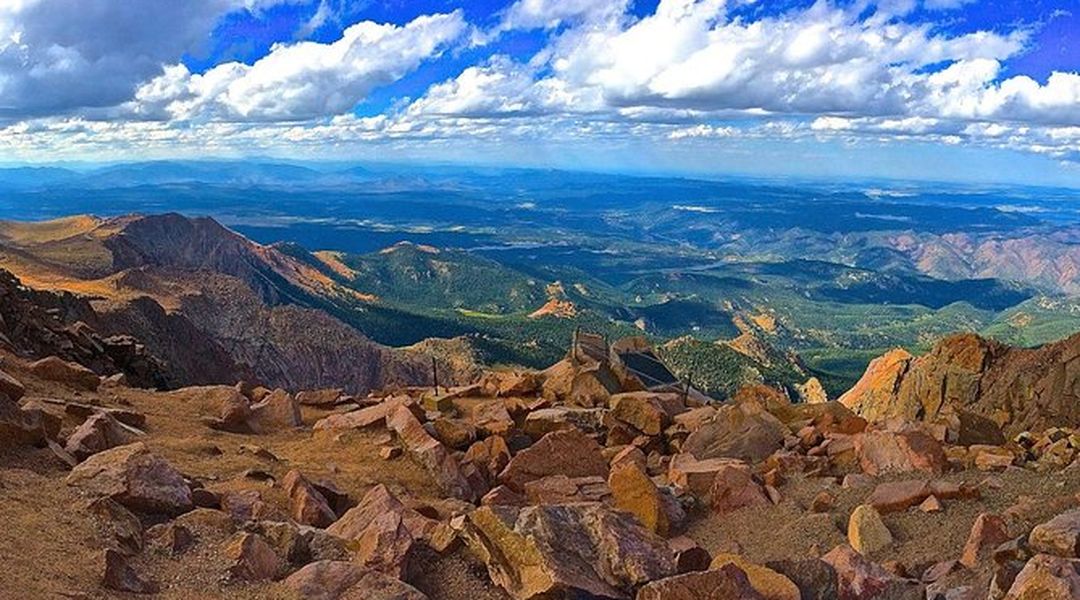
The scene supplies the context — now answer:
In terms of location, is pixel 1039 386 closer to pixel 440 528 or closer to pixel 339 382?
pixel 440 528

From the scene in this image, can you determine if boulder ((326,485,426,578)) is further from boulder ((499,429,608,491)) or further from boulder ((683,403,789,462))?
boulder ((683,403,789,462))

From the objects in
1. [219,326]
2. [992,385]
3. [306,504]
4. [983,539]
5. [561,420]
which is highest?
[306,504]

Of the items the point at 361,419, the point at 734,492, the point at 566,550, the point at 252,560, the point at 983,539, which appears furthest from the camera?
the point at 361,419

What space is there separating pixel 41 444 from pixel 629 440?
15988 mm

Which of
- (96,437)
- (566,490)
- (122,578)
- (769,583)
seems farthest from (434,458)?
(769,583)

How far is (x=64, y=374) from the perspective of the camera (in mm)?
24547

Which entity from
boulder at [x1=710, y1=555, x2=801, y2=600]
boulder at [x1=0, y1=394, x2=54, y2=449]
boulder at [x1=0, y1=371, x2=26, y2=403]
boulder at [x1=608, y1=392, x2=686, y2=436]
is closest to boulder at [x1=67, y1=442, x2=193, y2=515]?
boulder at [x1=0, y1=394, x2=54, y2=449]

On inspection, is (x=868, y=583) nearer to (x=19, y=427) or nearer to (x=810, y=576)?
(x=810, y=576)

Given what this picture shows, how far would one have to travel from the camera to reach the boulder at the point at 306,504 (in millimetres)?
15430

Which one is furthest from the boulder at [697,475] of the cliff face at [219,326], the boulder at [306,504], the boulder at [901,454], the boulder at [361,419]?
the cliff face at [219,326]

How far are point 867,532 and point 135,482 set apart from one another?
1338cm

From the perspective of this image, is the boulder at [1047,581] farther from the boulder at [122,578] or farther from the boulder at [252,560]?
the boulder at [122,578]

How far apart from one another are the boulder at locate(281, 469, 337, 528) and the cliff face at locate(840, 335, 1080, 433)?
24850mm

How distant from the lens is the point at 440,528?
1356 centimetres
